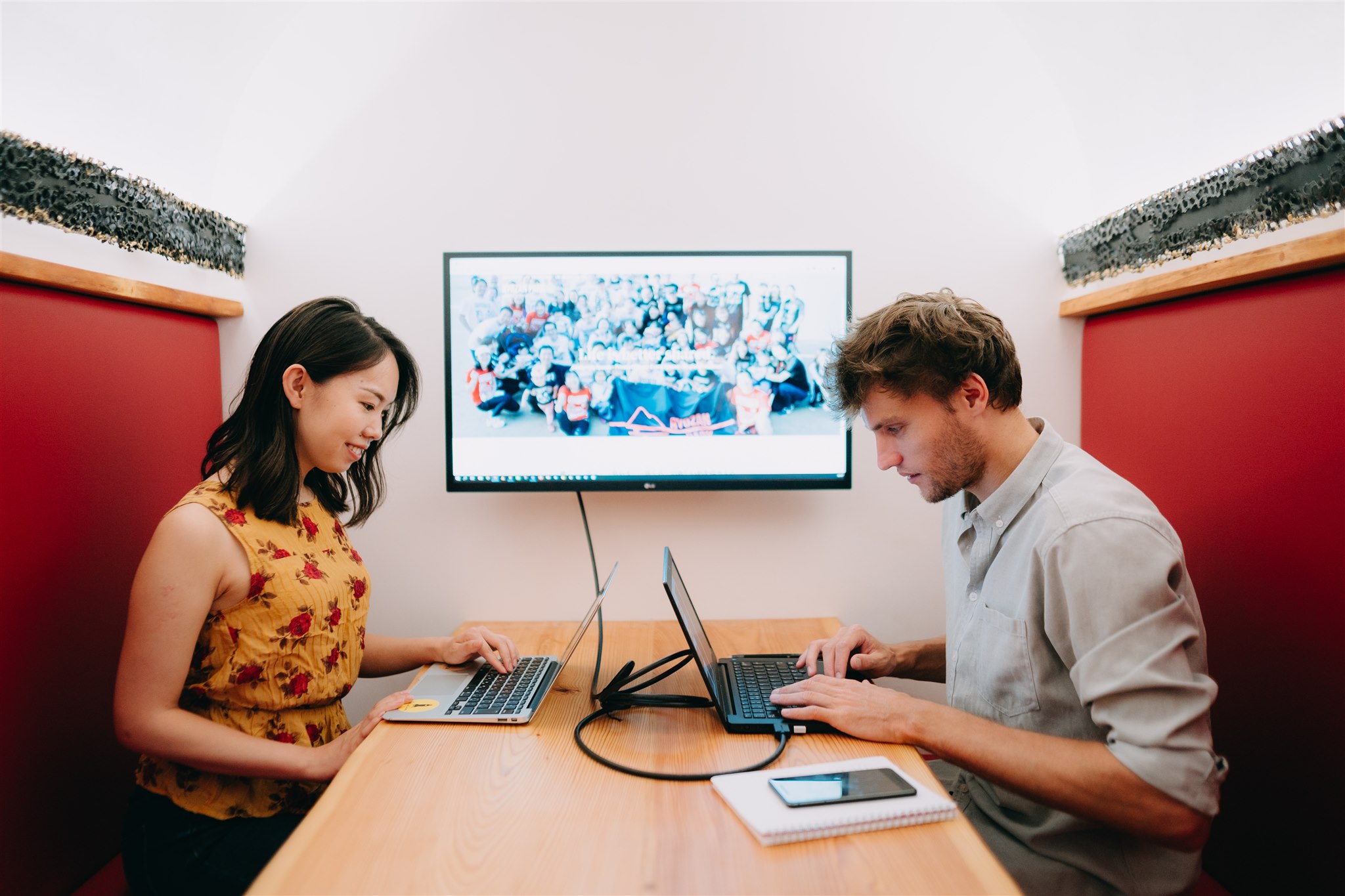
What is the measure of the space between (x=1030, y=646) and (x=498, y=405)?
1.29 m

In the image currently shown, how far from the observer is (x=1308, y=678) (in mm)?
1338

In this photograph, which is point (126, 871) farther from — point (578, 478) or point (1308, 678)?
point (1308, 678)

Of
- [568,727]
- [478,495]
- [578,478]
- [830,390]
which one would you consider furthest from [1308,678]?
[478,495]

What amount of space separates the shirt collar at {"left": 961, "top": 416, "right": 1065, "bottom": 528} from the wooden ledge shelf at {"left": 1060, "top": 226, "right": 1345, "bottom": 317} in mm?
566

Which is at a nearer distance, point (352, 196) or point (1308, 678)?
point (1308, 678)

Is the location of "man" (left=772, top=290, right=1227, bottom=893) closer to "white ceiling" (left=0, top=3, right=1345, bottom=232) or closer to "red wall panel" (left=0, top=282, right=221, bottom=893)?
Answer: "white ceiling" (left=0, top=3, right=1345, bottom=232)

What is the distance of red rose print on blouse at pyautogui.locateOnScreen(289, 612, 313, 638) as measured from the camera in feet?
4.15

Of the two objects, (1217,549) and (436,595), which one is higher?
(1217,549)

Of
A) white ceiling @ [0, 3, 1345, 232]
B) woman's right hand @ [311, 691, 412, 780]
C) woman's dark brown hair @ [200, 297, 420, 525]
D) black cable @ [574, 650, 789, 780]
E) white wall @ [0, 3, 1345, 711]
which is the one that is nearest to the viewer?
black cable @ [574, 650, 789, 780]

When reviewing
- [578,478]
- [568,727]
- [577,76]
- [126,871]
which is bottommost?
[126,871]

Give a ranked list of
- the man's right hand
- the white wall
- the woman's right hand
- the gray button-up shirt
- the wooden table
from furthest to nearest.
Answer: the white wall → the man's right hand → the woman's right hand → the gray button-up shirt → the wooden table

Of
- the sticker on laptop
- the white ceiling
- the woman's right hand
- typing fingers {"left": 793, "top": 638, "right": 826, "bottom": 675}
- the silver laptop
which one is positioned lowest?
the woman's right hand

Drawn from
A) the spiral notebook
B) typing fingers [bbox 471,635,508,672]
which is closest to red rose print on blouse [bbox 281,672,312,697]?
typing fingers [bbox 471,635,508,672]

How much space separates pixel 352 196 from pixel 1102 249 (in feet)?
6.38
